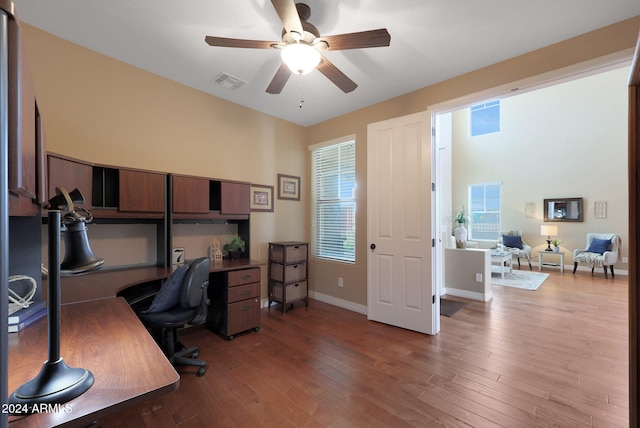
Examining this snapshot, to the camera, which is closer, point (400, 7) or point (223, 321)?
point (400, 7)

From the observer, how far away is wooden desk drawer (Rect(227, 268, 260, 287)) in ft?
9.43

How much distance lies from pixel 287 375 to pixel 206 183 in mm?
2071

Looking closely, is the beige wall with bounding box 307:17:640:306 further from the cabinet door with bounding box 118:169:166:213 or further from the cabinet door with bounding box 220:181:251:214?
the cabinet door with bounding box 118:169:166:213

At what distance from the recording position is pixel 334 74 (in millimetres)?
2150

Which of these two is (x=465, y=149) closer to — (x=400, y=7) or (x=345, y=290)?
(x=345, y=290)

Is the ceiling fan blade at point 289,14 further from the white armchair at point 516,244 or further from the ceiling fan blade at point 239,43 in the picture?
the white armchair at point 516,244

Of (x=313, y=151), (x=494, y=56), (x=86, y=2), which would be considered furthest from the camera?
(x=313, y=151)

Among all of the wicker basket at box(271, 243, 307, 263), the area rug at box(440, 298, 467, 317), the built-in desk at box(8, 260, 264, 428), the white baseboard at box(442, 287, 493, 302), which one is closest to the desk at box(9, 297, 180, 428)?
the built-in desk at box(8, 260, 264, 428)

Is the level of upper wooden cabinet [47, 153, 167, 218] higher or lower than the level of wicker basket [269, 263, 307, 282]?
higher

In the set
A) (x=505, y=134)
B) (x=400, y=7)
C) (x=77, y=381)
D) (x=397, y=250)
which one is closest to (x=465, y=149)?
(x=505, y=134)

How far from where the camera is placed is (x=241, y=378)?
2199mm

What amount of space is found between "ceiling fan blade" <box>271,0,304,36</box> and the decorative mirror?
8129 mm

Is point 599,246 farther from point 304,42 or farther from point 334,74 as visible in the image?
point 304,42

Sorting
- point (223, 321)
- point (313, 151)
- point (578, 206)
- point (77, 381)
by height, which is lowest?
point (223, 321)
